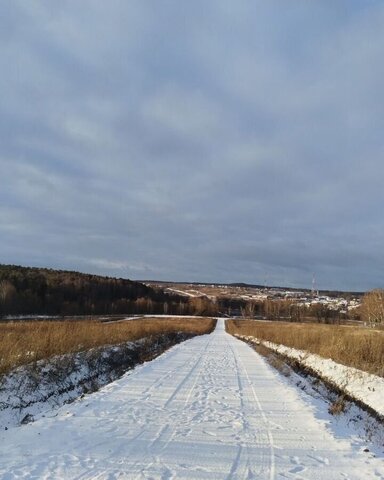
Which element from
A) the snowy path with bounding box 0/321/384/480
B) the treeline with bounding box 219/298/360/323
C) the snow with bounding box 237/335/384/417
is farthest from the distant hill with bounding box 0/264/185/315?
the snowy path with bounding box 0/321/384/480

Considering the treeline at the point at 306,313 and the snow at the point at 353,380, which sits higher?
the treeline at the point at 306,313

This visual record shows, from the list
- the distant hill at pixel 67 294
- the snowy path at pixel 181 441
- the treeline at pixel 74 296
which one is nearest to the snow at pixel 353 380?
the snowy path at pixel 181 441

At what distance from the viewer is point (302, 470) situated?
628 centimetres

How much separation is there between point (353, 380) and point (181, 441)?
10.7 metres

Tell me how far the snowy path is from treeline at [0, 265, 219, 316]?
84239mm

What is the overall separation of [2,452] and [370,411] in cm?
1017

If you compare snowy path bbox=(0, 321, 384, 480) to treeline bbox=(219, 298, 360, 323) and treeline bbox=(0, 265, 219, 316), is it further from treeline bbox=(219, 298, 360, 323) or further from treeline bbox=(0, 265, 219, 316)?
treeline bbox=(219, 298, 360, 323)

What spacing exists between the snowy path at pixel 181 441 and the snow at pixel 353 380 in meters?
3.08

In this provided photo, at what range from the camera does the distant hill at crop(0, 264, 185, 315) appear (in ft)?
315

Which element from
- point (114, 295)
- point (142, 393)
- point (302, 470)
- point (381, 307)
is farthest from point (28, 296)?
point (302, 470)

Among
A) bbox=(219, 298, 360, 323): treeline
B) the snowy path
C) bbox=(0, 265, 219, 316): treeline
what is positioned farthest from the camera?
bbox=(219, 298, 360, 323): treeline

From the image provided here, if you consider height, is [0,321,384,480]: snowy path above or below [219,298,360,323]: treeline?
below

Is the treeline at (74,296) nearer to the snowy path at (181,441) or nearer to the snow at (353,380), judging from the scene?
the snow at (353,380)

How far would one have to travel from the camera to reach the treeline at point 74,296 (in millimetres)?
97062
